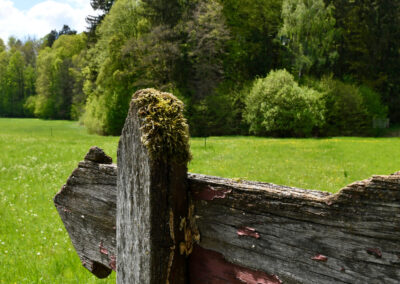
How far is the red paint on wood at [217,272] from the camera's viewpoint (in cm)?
129

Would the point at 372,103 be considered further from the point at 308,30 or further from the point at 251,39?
the point at 251,39

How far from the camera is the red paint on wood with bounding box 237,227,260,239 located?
4.14 ft

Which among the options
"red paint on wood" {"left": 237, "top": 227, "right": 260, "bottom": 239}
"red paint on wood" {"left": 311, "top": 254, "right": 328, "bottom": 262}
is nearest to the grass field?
"red paint on wood" {"left": 237, "top": 227, "right": 260, "bottom": 239}

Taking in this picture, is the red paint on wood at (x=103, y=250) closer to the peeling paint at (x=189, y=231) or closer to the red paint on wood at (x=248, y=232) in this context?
the peeling paint at (x=189, y=231)

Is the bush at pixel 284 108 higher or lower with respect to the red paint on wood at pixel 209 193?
higher

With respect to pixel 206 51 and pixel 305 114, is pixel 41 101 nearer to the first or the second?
pixel 206 51

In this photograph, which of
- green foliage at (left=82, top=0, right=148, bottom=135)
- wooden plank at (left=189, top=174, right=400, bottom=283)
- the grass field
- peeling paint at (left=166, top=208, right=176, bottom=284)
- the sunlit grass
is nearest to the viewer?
wooden plank at (left=189, top=174, right=400, bottom=283)

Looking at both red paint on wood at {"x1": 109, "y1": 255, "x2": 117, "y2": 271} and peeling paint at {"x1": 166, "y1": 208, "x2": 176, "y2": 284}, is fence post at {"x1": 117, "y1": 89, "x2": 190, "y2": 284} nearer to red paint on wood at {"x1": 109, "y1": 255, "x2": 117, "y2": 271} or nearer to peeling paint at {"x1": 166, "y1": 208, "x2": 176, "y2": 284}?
peeling paint at {"x1": 166, "y1": 208, "x2": 176, "y2": 284}

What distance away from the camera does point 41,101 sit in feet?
281

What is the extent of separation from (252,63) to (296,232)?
47120mm

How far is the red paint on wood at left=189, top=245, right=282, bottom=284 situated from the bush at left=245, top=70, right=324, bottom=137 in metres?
35.2

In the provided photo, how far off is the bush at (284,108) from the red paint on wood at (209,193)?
3524 cm

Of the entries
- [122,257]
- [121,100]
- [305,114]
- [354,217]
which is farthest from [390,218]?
[121,100]

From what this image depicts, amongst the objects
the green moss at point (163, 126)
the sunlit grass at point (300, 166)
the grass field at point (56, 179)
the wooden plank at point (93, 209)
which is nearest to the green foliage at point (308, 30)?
the grass field at point (56, 179)
